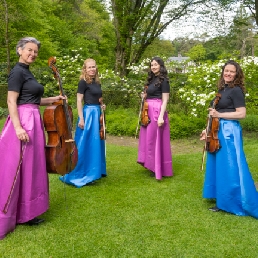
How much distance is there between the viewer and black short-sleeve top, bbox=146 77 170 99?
224 inches

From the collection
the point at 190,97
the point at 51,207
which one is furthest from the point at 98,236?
the point at 190,97

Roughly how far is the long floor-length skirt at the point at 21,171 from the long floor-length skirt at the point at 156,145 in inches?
96.5

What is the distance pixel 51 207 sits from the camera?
14.9 ft

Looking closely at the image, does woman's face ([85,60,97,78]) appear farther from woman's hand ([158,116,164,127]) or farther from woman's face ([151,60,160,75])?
woman's hand ([158,116,164,127])

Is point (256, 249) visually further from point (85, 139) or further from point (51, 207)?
point (85, 139)

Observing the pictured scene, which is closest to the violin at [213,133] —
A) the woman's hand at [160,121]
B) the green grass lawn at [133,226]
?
the green grass lawn at [133,226]

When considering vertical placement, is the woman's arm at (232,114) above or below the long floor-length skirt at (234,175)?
above

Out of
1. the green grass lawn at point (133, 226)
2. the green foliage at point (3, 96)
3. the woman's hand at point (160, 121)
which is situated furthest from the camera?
the green foliage at point (3, 96)

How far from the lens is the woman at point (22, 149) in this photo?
3.55 metres

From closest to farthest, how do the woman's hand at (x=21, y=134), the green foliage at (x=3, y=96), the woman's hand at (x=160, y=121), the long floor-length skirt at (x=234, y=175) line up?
the woman's hand at (x=21, y=134), the long floor-length skirt at (x=234, y=175), the woman's hand at (x=160, y=121), the green foliage at (x=3, y=96)

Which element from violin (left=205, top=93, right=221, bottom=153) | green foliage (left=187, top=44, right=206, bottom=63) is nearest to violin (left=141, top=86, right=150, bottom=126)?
violin (left=205, top=93, right=221, bottom=153)

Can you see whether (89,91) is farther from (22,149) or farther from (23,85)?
(22,149)

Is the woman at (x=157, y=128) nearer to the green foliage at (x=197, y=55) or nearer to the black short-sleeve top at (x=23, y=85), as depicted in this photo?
the black short-sleeve top at (x=23, y=85)

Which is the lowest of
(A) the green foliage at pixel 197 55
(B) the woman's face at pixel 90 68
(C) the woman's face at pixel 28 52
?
(B) the woman's face at pixel 90 68
